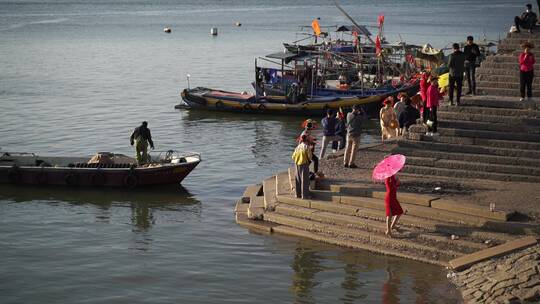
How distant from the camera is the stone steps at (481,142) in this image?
20781 millimetres

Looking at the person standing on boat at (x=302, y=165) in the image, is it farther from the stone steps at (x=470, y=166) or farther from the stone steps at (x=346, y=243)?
the stone steps at (x=470, y=166)

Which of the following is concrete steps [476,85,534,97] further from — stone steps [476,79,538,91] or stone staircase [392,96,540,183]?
stone staircase [392,96,540,183]

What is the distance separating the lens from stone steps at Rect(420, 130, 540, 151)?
2078cm

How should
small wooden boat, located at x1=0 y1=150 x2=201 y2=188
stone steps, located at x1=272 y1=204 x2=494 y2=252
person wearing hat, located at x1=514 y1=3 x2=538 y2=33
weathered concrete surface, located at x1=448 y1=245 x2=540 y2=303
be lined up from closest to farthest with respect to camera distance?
weathered concrete surface, located at x1=448 y1=245 x2=540 y2=303 → stone steps, located at x1=272 y1=204 x2=494 y2=252 → small wooden boat, located at x1=0 y1=150 x2=201 y2=188 → person wearing hat, located at x1=514 y1=3 x2=538 y2=33

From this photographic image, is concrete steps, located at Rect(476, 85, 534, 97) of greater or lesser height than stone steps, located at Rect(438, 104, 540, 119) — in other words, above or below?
above

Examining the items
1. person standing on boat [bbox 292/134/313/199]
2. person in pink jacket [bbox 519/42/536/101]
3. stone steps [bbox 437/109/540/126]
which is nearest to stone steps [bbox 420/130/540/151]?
stone steps [bbox 437/109/540/126]

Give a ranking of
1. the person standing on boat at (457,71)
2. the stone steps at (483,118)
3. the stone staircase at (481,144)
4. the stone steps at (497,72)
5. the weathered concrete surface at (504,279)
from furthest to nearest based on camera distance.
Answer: the stone steps at (497,72)
the person standing on boat at (457,71)
the stone steps at (483,118)
the stone staircase at (481,144)
the weathered concrete surface at (504,279)

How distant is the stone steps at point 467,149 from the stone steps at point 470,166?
0.31m

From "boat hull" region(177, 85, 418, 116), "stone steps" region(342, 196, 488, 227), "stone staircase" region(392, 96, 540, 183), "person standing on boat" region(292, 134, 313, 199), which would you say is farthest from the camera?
"boat hull" region(177, 85, 418, 116)

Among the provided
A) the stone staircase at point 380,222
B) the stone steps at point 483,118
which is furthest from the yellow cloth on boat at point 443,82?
the stone staircase at point 380,222

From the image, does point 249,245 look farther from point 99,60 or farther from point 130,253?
point 99,60

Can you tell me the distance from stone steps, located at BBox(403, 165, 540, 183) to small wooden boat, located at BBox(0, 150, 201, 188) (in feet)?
24.1

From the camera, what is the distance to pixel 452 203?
61.6 ft

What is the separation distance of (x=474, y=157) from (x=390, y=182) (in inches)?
143
